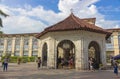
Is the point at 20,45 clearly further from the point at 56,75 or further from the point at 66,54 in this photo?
the point at 56,75

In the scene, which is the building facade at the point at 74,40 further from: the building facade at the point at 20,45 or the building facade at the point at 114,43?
the building facade at the point at 20,45

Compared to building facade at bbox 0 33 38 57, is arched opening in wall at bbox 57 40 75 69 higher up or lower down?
lower down

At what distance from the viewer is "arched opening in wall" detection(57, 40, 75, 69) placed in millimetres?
25517

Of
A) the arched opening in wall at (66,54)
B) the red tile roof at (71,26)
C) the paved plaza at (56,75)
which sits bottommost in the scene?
the paved plaza at (56,75)

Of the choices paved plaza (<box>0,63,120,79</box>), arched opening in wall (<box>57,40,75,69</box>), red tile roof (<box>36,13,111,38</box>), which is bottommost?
paved plaza (<box>0,63,120,79</box>)

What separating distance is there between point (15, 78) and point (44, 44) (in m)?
13.2

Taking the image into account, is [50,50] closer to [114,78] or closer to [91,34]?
[91,34]

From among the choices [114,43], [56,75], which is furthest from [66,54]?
[114,43]

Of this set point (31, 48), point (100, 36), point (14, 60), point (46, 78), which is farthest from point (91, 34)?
point (31, 48)

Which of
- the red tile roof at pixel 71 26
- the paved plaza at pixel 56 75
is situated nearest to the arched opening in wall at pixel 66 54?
the red tile roof at pixel 71 26

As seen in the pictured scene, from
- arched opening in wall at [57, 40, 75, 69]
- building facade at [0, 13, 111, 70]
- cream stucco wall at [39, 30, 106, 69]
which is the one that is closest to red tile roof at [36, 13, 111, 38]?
building facade at [0, 13, 111, 70]

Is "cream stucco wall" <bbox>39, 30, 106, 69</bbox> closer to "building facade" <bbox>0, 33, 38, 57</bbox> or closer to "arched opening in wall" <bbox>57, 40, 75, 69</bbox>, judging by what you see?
"arched opening in wall" <bbox>57, 40, 75, 69</bbox>

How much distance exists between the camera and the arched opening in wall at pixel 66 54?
25.5 metres

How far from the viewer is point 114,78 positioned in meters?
16.3
